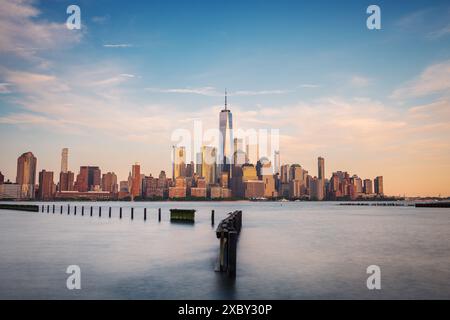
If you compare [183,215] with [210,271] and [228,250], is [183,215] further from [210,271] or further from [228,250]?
[228,250]

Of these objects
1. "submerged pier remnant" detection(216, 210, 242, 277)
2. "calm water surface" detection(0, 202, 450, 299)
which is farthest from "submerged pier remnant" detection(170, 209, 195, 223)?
"submerged pier remnant" detection(216, 210, 242, 277)

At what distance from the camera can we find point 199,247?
28.1m

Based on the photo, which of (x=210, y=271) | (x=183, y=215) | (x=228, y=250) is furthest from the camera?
(x=183, y=215)

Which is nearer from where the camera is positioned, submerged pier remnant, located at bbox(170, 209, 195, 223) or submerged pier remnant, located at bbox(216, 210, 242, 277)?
submerged pier remnant, located at bbox(216, 210, 242, 277)

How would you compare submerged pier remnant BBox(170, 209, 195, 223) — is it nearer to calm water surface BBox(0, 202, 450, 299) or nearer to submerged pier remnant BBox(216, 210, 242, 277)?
calm water surface BBox(0, 202, 450, 299)

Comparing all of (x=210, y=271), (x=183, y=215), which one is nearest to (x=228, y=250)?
(x=210, y=271)

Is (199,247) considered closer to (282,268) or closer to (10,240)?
(282,268)

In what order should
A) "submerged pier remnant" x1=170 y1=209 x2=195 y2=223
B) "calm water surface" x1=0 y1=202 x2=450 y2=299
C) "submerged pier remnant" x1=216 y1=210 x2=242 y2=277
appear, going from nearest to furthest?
"calm water surface" x1=0 y1=202 x2=450 y2=299, "submerged pier remnant" x1=216 y1=210 x2=242 y2=277, "submerged pier remnant" x1=170 y1=209 x2=195 y2=223

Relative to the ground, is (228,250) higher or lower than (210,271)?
higher

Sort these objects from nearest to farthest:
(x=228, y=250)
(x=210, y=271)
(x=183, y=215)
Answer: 1. (x=228, y=250)
2. (x=210, y=271)
3. (x=183, y=215)

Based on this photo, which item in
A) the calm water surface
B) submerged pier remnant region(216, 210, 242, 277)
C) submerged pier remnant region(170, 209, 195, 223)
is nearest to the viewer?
the calm water surface

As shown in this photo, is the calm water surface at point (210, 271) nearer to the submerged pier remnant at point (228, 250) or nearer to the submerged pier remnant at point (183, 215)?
the submerged pier remnant at point (228, 250)
